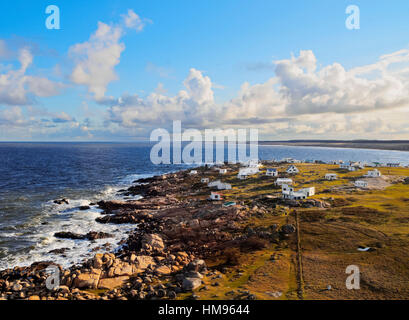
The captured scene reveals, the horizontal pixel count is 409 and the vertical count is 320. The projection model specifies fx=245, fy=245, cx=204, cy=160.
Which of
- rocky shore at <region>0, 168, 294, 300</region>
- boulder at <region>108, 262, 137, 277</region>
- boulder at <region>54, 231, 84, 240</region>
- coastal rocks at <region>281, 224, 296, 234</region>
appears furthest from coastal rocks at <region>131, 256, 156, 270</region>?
coastal rocks at <region>281, 224, 296, 234</region>

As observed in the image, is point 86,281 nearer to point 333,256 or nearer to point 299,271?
point 299,271

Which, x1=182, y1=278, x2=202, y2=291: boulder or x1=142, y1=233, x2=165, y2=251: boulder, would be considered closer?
x1=182, y1=278, x2=202, y2=291: boulder

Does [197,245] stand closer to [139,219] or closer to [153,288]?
[153,288]

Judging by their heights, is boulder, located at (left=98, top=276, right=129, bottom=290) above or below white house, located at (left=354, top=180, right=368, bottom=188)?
below

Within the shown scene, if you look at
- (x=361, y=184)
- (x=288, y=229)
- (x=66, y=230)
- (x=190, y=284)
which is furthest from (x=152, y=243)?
(x=361, y=184)

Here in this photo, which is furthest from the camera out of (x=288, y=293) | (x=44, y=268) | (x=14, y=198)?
(x=14, y=198)

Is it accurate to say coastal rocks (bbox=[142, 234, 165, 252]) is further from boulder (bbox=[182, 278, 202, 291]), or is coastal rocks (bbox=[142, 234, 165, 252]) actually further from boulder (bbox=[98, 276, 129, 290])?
boulder (bbox=[182, 278, 202, 291])

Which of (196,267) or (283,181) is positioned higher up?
(283,181)
